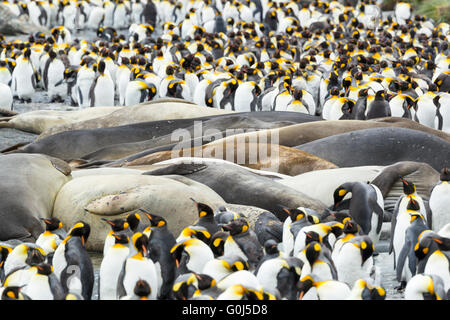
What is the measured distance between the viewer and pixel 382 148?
8039mm

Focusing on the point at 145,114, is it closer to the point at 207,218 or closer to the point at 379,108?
the point at 379,108

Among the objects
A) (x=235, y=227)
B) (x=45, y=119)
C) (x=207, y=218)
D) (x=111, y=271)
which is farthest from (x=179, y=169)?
(x=45, y=119)

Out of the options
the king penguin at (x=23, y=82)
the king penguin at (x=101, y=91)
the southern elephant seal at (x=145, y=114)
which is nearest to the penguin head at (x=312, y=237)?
the southern elephant seal at (x=145, y=114)

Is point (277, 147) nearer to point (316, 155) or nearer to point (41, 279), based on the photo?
point (316, 155)

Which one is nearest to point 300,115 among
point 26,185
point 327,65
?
point 26,185

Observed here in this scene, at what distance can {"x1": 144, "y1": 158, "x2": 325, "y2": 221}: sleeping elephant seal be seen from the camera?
6.88 m

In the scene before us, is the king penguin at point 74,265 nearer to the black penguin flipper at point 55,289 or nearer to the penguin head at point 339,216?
the black penguin flipper at point 55,289

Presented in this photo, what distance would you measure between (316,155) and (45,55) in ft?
32.8

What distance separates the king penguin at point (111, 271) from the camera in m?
5.02

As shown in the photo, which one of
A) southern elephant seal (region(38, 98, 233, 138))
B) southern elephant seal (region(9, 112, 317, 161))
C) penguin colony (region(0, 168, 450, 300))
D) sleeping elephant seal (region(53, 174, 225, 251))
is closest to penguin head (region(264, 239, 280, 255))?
penguin colony (region(0, 168, 450, 300))

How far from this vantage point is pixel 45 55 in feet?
55.5

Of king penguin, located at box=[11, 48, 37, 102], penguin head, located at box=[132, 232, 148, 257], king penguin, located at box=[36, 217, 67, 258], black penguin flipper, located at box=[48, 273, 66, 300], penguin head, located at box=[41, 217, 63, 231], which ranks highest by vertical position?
penguin head, located at box=[132, 232, 148, 257]

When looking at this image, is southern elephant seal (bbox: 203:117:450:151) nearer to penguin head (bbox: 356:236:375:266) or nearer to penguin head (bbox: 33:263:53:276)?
penguin head (bbox: 356:236:375:266)

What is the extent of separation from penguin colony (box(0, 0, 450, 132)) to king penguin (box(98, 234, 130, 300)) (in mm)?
6496
